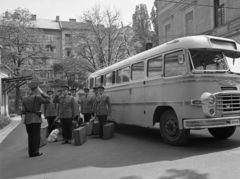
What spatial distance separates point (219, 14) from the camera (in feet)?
65.6

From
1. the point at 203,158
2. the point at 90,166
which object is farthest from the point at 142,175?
the point at 203,158

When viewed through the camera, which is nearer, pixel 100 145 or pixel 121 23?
pixel 100 145

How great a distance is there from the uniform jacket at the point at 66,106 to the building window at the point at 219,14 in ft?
50.2

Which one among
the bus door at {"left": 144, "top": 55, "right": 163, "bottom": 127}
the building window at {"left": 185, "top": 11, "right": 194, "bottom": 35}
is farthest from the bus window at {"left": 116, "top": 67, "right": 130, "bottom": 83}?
the building window at {"left": 185, "top": 11, "right": 194, "bottom": 35}

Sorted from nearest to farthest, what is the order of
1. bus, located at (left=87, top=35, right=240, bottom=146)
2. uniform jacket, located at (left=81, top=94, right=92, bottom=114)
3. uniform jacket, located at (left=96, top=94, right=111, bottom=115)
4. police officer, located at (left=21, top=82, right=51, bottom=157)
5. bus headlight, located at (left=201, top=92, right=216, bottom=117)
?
bus headlight, located at (left=201, top=92, right=216, bottom=117)
bus, located at (left=87, top=35, right=240, bottom=146)
police officer, located at (left=21, top=82, right=51, bottom=157)
uniform jacket, located at (left=96, top=94, right=111, bottom=115)
uniform jacket, located at (left=81, top=94, right=92, bottom=114)

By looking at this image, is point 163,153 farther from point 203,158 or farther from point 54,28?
point 54,28

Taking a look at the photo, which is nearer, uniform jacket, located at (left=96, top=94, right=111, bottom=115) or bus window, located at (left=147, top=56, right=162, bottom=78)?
bus window, located at (left=147, top=56, right=162, bottom=78)

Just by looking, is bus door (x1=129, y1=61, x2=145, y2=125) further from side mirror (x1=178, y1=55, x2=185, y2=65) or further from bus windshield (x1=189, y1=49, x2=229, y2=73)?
bus windshield (x1=189, y1=49, x2=229, y2=73)

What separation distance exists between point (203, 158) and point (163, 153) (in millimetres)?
1017

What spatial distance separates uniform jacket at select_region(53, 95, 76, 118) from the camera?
27.2 ft

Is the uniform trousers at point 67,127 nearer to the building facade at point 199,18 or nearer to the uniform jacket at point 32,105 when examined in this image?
the uniform jacket at point 32,105

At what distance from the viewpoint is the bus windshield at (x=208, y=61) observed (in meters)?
6.67

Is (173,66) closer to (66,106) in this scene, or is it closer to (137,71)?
(137,71)

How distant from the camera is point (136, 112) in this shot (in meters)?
8.86
